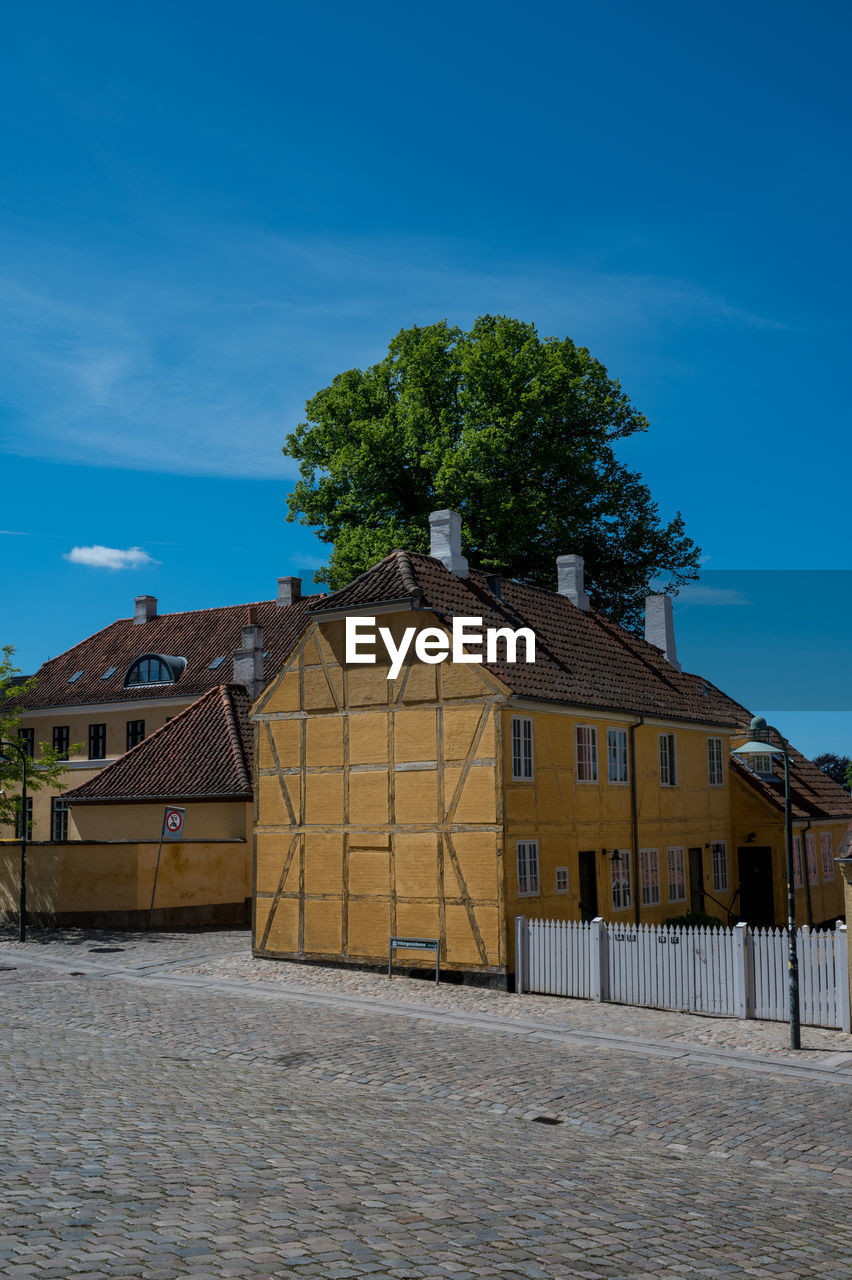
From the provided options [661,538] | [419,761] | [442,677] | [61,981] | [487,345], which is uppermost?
[487,345]

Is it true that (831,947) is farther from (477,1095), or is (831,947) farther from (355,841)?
(355,841)


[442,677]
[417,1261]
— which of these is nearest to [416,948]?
[442,677]

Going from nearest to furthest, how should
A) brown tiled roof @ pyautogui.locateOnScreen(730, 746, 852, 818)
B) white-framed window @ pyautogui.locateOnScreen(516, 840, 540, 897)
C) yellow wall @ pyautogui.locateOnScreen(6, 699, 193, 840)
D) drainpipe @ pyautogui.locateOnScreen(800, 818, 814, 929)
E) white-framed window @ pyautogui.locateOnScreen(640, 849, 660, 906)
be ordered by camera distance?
1. white-framed window @ pyautogui.locateOnScreen(516, 840, 540, 897)
2. white-framed window @ pyautogui.locateOnScreen(640, 849, 660, 906)
3. brown tiled roof @ pyautogui.locateOnScreen(730, 746, 852, 818)
4. drainpipe @ pyautogui.locateOnScreen(800, 818, 814, 929)
5. yellow wall @ pyautogui.locateOnScreen(6, 699, 193, 840)

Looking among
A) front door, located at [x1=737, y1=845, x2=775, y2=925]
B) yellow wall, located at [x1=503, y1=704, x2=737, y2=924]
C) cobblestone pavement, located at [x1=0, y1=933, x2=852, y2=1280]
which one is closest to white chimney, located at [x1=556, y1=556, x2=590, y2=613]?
yellow wall, located at [x1=503, y1=704, x2=737, y2=924]

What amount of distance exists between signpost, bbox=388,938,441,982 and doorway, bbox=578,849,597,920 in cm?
386

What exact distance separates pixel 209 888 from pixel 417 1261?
26186mm

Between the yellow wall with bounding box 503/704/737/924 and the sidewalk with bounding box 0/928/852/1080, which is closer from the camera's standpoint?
the sidewalk with bounding box 0/928/852/1080

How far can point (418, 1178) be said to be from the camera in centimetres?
956

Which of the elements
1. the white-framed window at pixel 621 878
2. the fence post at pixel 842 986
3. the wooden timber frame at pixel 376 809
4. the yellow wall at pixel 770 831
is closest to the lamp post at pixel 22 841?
the wooden timber frame at pixel 376 809

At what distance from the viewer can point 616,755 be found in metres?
26.9

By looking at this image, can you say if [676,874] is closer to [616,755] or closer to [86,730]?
[616,755]

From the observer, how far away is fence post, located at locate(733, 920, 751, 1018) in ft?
61.2

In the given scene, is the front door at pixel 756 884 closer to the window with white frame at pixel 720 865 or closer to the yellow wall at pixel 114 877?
the window with white frame at pixel 720 865

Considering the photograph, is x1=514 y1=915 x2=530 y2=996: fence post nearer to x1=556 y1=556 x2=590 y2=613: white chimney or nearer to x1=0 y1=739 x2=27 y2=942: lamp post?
x1=556 y1=556 x2=590 y2=613: white chimney
